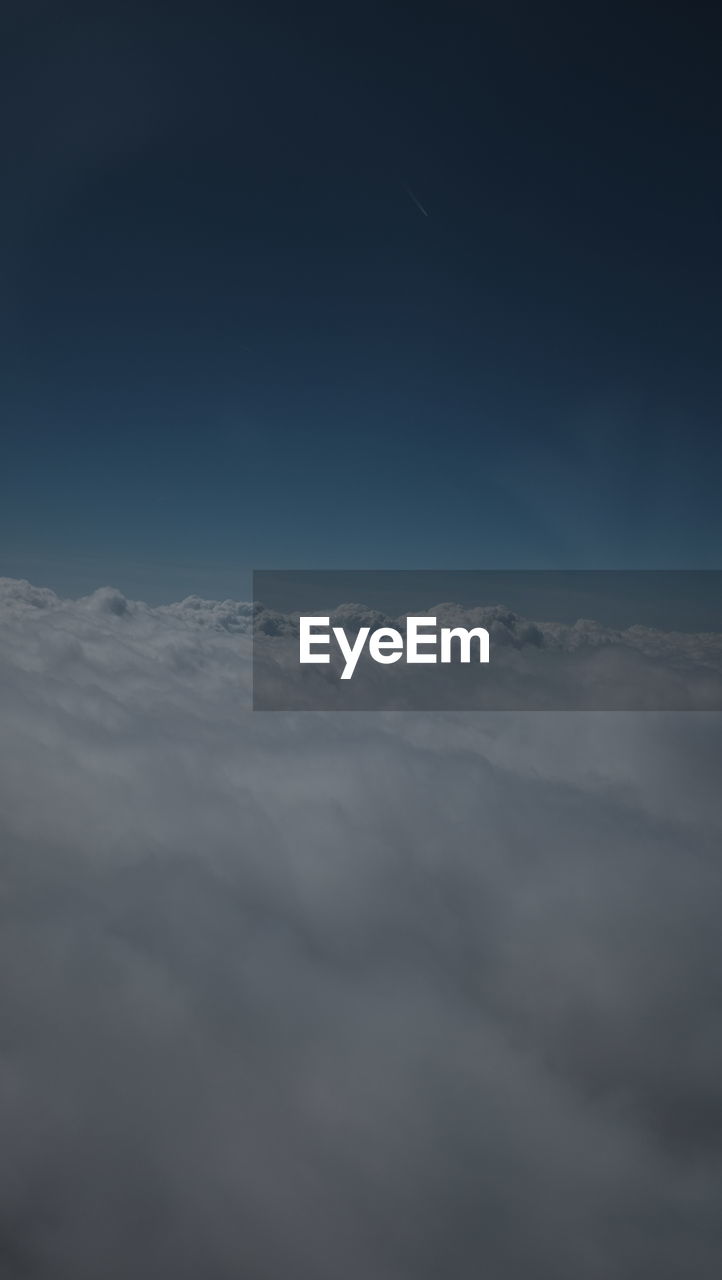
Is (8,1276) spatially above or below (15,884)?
below

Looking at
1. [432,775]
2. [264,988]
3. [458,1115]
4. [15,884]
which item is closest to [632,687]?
[432,775]

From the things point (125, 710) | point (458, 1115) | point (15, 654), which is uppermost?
point (15, 654)

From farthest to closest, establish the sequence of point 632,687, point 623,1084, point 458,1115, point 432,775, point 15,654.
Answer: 1. point 632,687
2. point 15,654
3. point 432,775
4. point 623,1084
5. point 458,1115

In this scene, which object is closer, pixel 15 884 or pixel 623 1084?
pixel 15 884

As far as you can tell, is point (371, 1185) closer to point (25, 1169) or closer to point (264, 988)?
point (264, 988)

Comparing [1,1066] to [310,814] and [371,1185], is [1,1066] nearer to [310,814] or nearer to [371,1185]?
[371,1185]

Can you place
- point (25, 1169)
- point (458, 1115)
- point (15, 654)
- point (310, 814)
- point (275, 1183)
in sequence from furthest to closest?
point (15, 654)
point (310, 814)
point (458, 1115)
point (275, 1183)
point (25, 1169)

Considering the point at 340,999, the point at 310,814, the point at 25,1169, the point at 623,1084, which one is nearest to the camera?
the point at 25,1169

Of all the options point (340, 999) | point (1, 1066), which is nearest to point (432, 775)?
point (340, 999)

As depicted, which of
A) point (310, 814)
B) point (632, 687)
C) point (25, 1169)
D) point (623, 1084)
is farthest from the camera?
point (632, 687)
